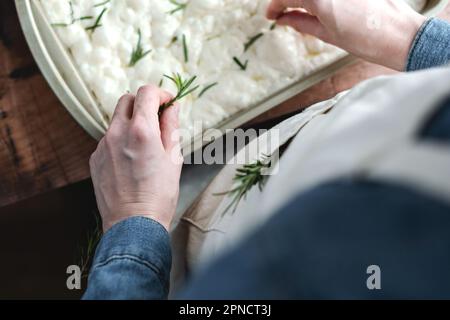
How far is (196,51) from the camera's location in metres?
0.74

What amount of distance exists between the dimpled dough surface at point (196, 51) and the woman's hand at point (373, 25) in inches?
2.5

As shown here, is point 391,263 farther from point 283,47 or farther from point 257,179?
point 283,47

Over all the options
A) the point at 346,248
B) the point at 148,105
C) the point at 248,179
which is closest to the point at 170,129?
the point at 148,105

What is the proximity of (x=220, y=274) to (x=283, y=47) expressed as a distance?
1.76 ft

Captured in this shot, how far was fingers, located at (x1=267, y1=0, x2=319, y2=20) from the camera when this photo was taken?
2.26 ft

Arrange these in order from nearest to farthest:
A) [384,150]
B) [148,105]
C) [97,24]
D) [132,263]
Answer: [384,150], [132,263], [148,105], [97,24]

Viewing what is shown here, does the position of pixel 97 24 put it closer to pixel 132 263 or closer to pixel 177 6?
pixel 177 6

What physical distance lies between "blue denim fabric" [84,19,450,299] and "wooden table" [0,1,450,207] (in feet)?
1.85

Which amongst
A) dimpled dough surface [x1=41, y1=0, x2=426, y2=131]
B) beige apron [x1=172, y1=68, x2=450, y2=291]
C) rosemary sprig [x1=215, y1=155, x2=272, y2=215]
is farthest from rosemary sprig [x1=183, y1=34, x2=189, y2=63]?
beige apron [x1=172, y1=68, x2=450, y2=291]

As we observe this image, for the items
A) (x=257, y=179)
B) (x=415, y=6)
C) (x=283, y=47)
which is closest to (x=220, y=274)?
(x=257, y=179)

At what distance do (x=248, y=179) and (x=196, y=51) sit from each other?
0.91 ft

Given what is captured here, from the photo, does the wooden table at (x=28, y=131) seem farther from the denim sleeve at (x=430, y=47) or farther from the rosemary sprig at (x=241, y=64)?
the denim sleeve at (x=430, y=47)

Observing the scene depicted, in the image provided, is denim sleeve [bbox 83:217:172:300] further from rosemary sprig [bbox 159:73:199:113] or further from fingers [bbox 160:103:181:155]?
rosemary sprig [bbox 159:73:199:113]

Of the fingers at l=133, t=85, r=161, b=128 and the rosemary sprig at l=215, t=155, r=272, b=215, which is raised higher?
the fingers at l=133, t=85, r=161, b=128
